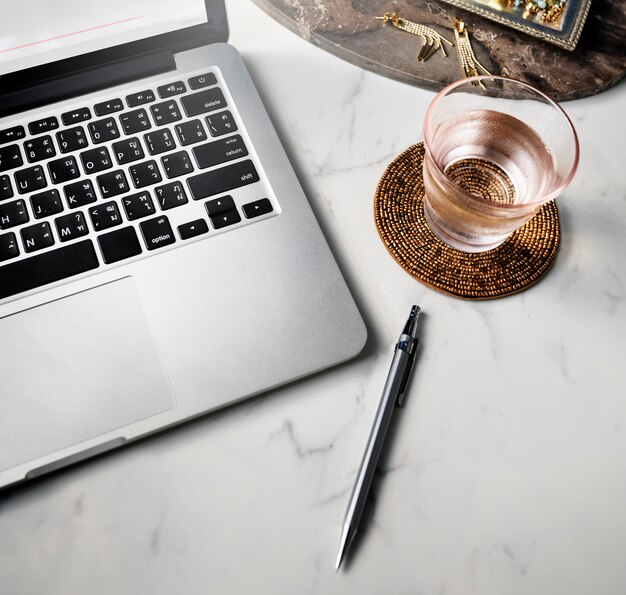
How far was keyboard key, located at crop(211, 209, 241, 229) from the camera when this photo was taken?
372 millimetres

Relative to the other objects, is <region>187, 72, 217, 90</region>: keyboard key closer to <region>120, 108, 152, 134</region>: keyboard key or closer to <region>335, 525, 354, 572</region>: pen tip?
<region>120, 108, 152, 134</region>: keyboard key

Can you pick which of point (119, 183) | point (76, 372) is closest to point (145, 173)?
point (119, 183)

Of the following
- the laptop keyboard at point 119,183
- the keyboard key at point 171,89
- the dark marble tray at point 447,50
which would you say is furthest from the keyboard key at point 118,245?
the dark marble tray at point 447,50

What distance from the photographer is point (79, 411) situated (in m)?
0.33

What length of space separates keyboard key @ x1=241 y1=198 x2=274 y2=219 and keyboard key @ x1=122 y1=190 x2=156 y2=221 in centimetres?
6

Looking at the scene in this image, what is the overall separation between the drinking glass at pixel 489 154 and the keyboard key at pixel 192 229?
0.15m

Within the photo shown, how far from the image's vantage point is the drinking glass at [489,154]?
0.35m

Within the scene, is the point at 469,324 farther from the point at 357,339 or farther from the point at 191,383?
the point at 191,383

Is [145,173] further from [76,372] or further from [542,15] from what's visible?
[542,15]

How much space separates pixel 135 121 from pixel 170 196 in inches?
2.6

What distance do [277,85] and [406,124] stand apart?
0.11m

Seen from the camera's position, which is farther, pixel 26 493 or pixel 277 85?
pixel 277 85

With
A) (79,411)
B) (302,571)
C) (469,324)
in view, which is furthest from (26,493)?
(469,324)

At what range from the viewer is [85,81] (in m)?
0.40
